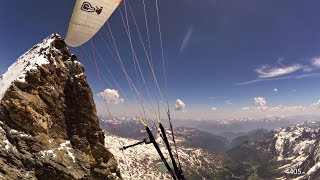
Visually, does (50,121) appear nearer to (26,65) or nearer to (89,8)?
(26,65)

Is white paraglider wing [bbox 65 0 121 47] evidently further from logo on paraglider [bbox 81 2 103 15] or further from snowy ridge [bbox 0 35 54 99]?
Result: snowy ridge [bbox 0 35 54 99]

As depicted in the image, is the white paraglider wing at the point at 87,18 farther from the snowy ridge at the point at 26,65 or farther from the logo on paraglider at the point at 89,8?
the snowy ridge at the point at 26,65

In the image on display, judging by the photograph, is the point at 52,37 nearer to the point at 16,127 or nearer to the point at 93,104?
the point at 93,104

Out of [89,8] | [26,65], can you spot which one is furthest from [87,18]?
[26,65]

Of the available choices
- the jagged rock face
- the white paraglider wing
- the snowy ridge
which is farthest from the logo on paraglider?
the snowy ridge

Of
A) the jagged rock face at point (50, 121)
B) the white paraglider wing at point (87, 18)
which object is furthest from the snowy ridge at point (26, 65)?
the white paraglider wing at point (87, 18)
